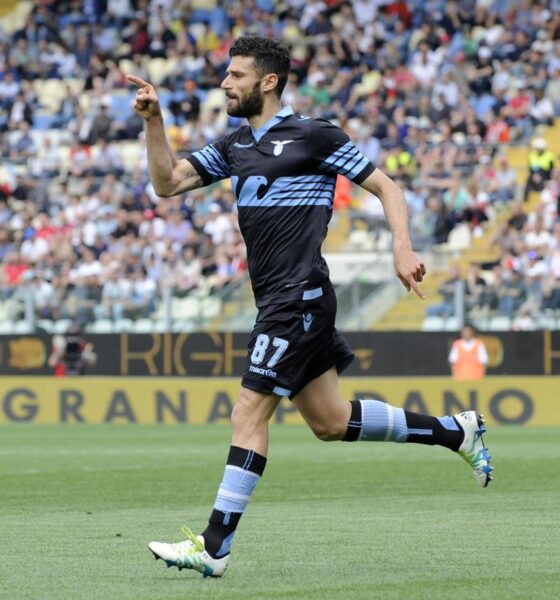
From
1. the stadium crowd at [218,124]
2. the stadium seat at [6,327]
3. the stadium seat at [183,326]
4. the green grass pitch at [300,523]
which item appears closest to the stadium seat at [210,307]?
the stadium crowd at [218,124]

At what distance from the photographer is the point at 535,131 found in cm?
2561

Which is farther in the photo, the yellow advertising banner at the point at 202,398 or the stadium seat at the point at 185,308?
the stadium seat at the point at 185,308

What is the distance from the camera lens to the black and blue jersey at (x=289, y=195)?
7.02 metres

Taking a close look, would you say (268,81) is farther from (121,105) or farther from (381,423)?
(121,105)

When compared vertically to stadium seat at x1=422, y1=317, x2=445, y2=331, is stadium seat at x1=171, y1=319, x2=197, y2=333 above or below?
below

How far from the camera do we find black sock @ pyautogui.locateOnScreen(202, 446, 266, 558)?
6.73 m

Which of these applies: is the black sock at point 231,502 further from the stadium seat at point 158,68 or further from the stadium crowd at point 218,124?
the stadium seat at point 158,68

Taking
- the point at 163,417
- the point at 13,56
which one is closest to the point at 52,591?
the point at 163,417

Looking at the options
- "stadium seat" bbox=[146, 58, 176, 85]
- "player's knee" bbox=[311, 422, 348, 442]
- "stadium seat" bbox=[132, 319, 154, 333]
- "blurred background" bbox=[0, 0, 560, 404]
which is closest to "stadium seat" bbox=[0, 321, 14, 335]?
"blurred background" bbox=[0, 0, 560, 404]

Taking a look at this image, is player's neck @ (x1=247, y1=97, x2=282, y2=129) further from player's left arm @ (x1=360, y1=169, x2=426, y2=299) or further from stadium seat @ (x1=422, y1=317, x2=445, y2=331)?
stadium seat @ (x1=422, y1=317, x2=445, y2=331)

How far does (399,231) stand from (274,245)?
589 mm

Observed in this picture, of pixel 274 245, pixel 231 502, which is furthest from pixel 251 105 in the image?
pixel 231 502

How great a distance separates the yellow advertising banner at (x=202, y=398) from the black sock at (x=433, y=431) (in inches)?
526

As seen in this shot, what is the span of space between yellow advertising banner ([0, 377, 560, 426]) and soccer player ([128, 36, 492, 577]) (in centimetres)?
1393
